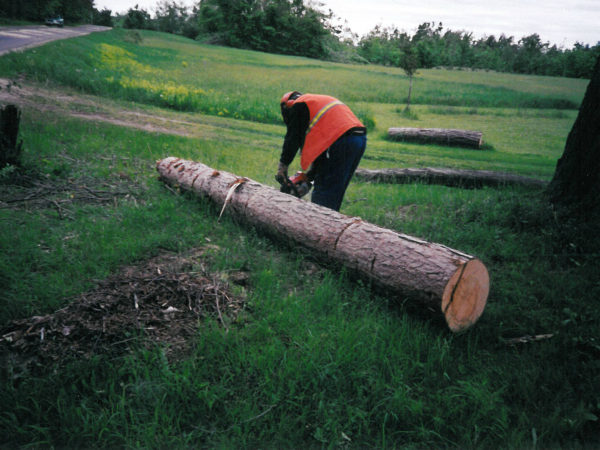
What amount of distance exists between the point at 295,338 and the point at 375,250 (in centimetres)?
106

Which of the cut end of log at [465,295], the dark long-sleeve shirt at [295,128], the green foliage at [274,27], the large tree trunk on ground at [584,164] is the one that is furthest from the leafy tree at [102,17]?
the cut end of log at [465,295]

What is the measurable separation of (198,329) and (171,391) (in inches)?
22.3

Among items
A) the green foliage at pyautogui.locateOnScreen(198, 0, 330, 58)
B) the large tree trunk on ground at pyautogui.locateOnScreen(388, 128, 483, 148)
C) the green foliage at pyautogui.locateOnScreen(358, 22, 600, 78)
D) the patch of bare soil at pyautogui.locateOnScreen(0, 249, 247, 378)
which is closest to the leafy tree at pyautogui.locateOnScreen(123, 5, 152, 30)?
the green foliage at pyautogui.locateOnScreen(198, 0, 330, 58)

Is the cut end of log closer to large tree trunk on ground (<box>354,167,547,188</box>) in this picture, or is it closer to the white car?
large tree trunk on ground (<box>354,167,547,188</box>)

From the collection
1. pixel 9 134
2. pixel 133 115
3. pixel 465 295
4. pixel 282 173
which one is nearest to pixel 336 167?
pixel 282 173

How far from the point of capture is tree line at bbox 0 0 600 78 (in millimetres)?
36188

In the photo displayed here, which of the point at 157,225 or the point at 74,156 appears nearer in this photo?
the point at 157,225

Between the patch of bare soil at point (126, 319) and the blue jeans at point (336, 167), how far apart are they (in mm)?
1647

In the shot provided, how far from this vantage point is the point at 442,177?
7.15m

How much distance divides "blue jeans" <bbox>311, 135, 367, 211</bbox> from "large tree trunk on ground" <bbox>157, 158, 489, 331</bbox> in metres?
0.53

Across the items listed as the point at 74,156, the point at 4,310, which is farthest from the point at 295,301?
the point at 74,156

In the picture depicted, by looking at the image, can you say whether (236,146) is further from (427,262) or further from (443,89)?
(443,89)

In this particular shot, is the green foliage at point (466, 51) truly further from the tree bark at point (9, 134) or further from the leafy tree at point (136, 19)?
the leafy tree at point (136, 19)

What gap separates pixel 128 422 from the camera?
6.30 ft
